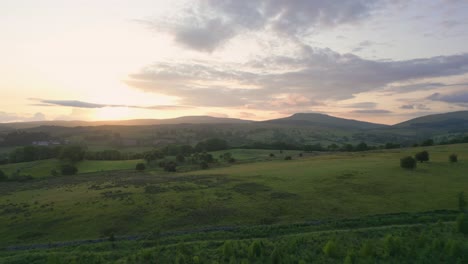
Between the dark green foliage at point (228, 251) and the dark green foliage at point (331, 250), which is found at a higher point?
the dark green foliage at point (331, 250)

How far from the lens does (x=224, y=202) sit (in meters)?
39.3

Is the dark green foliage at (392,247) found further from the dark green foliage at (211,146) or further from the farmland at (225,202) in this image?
the dark green foliage at (211,146)

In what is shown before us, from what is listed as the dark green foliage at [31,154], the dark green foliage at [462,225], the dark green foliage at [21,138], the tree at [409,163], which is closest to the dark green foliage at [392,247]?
the dark green foliage at [462,225]

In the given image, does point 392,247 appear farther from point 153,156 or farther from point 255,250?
point 153,156

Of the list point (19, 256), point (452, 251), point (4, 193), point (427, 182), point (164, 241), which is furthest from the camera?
point (4, 193)

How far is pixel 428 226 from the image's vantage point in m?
22.9

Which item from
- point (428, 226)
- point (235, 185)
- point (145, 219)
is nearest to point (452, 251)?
point (428, 226)

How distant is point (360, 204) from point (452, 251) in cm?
1909

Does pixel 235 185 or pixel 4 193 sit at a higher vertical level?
pixel 235 185

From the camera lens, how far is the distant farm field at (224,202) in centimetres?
3224

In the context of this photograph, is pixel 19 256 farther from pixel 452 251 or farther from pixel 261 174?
pixel 261 174

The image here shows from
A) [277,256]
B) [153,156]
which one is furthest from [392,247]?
[153,156]

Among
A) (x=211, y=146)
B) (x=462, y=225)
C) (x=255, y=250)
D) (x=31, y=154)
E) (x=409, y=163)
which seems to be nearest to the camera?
(x=255, y=250)

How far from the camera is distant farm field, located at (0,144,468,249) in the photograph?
32244mm
